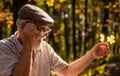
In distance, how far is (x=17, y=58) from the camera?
11.3 feet

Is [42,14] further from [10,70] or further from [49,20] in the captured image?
[10,70]

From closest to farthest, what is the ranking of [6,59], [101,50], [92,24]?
1. [6,59]
2. [101,50]
3. [92,24]

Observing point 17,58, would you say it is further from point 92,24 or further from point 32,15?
point 92,24

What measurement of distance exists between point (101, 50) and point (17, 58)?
0.97m

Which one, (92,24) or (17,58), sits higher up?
(17,58)

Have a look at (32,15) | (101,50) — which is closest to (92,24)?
(101,50)

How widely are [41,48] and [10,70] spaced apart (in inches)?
21.3

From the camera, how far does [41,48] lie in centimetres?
378

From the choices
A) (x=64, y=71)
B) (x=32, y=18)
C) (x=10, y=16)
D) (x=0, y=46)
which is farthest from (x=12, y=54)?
(x=10, y=16)

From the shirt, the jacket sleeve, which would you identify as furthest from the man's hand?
the jacket sleeve

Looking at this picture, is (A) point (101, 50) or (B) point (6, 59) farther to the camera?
(A) point (101, 50)

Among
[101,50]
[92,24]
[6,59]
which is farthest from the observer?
[92,24]

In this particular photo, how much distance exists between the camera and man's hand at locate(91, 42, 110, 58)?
13.1ft

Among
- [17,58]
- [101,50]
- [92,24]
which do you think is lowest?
[92,24]
